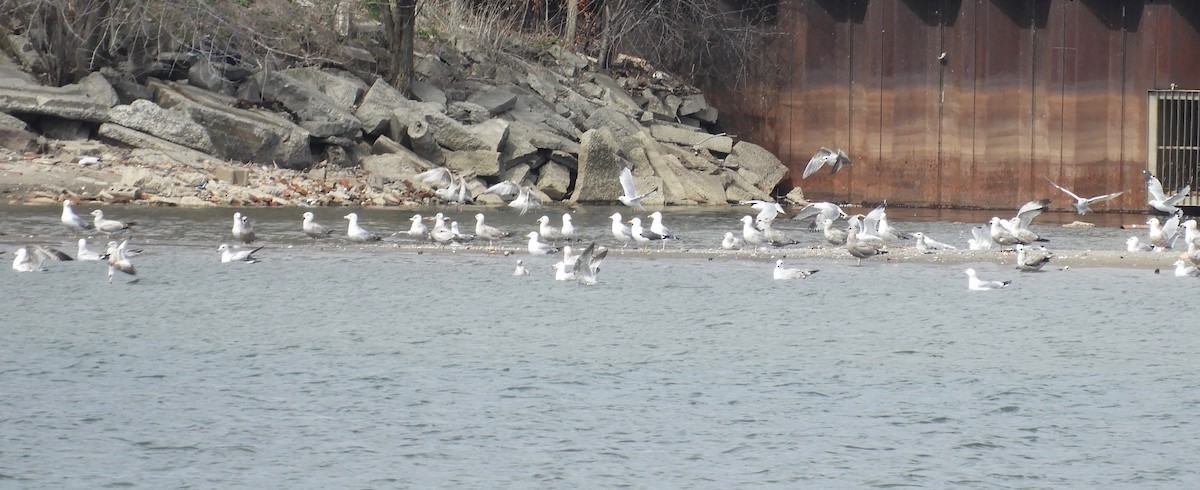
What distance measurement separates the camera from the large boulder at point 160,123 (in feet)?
76.2

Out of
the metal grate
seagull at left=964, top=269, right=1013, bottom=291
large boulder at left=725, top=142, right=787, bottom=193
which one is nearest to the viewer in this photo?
seagull at left=964, top=269, right=1013, bottom=291

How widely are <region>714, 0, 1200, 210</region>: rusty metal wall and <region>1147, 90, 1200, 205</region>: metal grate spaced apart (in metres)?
0.19

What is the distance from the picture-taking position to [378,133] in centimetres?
2573

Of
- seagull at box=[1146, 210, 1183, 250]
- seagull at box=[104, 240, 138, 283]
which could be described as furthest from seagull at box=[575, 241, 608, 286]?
seagull at box=[1146, 210, 1183, 250]

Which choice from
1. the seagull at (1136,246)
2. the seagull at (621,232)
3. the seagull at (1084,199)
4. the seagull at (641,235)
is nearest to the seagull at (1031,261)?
the seagull at (1136,246)

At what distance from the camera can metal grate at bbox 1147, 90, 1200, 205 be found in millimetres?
25000

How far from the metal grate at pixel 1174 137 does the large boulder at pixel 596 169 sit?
27.2ft

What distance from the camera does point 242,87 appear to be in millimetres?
25438

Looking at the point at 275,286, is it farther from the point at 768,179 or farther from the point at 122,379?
the point at 768,179

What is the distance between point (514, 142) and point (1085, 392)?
1610 cm

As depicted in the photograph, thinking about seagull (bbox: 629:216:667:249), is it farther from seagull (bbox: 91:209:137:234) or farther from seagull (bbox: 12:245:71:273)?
seagull (bbox: 12:245:71:273)

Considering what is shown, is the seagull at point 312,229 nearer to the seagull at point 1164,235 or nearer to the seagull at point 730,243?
the seagull at point 730,243

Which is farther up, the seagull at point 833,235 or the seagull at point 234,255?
the seagull at point 833,235

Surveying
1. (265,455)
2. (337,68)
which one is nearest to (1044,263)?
(265,455)
